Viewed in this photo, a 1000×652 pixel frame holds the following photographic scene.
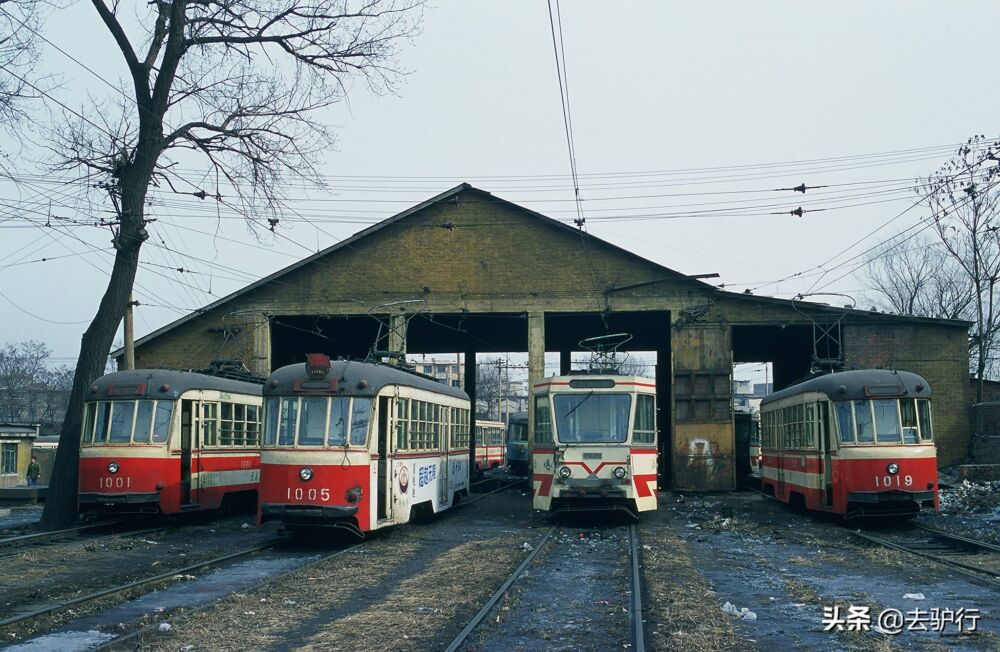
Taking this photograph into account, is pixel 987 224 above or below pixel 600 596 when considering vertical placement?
above

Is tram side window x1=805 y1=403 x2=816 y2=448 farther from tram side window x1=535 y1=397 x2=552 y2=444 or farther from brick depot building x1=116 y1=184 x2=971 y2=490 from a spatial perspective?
brick depot building x1=116 y1=184 x2=971 y2=490

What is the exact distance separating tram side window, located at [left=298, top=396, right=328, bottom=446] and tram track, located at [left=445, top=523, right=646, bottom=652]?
3.62m

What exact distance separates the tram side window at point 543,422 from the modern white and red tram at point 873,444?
5.20m

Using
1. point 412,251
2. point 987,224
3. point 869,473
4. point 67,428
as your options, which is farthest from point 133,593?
point 987,224

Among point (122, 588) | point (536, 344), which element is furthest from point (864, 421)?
point (536, 344)

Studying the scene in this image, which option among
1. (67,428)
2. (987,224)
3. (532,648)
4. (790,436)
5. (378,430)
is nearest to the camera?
(532,648)

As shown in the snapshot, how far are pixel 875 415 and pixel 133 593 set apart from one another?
512 inches

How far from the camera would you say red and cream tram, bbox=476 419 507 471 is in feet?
148

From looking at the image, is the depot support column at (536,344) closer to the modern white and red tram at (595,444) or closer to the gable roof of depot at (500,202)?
the gable roof of depot at (500,202)

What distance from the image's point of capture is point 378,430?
15.4 m

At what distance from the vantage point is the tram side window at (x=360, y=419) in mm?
14992

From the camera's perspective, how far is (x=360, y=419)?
1512 cm

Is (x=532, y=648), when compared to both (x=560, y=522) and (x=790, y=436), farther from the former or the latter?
(x=790, y=436)
